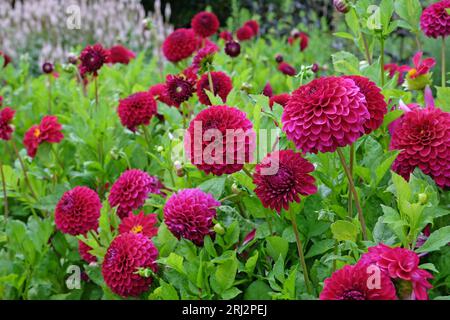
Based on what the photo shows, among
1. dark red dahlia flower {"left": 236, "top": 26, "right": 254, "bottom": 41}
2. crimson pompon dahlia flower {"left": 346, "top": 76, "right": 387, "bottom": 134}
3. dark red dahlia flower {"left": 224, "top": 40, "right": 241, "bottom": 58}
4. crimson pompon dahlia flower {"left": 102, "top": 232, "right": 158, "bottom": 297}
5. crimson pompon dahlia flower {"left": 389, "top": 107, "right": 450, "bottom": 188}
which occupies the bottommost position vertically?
crimson pompon dahlia flower {"left": 102, "top": 232, "right": 158, "bottom": 297}

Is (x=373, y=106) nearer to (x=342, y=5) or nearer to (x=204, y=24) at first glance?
(x=342, y=5)

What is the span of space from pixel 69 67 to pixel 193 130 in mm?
1077

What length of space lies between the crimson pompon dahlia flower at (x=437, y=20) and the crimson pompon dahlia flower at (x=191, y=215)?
620 mm

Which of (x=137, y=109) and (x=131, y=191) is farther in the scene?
(x=137, y=109)

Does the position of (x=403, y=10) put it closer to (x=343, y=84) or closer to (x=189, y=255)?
(x=343, y=84)

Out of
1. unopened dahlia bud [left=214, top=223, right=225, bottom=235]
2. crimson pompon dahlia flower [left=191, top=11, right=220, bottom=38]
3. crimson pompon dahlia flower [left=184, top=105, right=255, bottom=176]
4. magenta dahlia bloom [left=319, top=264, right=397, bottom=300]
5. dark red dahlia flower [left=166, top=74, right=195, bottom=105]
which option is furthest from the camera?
crimson pompon dahlia flower [left=191, top=11, right=220, bottom=38]

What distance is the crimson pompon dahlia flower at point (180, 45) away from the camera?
1.96 metres

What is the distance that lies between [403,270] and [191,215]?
0.40 metres

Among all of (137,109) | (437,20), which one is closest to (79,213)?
(137,109)

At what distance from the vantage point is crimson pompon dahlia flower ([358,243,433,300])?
79cm

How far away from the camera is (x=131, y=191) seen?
1.35m

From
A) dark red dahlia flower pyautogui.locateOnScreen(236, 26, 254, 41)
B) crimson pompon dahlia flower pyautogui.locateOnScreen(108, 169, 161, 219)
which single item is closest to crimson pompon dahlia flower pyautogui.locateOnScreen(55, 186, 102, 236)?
crimson pompon dahlia flower pyautogui.locateOnScreen(108, 169, 161, 219)

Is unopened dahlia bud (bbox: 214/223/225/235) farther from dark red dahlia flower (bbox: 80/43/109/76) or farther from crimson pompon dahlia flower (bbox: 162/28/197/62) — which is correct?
crimson pompon dahlia flower (bbox: 162/28/197/62)

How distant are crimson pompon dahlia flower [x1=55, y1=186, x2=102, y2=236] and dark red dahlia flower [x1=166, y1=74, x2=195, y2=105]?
0.30m
